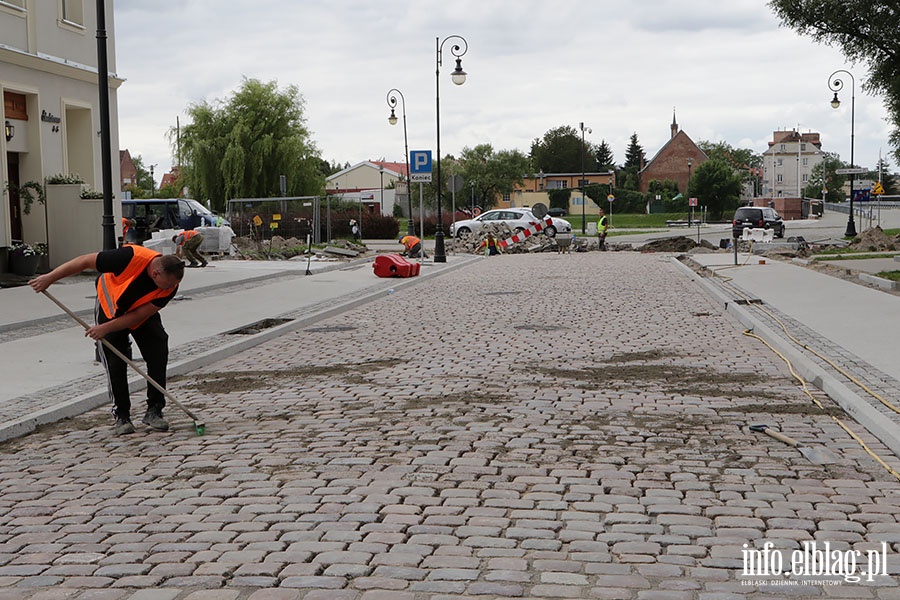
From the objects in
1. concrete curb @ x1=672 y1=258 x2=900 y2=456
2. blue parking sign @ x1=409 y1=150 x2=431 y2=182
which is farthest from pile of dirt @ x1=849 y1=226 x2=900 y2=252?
concrete curb @ x1=672 y1=258 x2=900 y2=456

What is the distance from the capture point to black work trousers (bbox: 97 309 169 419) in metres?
7.21

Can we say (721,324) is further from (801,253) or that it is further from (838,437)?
(801,253)

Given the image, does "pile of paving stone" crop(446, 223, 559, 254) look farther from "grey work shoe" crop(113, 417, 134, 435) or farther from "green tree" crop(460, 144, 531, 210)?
"green tree" crop(460, 144, 531, 210)

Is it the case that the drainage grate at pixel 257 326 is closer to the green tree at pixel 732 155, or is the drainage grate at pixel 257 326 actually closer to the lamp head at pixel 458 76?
the lamp head at pixel 458 76

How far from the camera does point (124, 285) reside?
6.91 metres

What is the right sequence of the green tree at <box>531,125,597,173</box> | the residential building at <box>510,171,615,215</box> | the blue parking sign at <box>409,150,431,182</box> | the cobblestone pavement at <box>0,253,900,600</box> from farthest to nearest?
the green tree at <box>531,125,597,173</box>, the residential building at <box>510,171,615,215</box>, the blue parking sign at <box>409,150,431,182</box>, the cobblestone pavement at <box>0,253,900,600</box>

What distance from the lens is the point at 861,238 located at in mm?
34750

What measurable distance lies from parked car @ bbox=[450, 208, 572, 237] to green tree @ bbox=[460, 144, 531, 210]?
189 feet

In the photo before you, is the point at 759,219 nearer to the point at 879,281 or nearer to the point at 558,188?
the point at 879,281

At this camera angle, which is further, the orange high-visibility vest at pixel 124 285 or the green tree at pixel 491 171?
the green tree at pixel 491 171

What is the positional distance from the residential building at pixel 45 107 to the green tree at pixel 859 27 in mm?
17815

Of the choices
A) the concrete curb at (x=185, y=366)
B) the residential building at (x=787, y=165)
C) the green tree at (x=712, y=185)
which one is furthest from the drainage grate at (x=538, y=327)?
the residential building at (x=787, y=165)

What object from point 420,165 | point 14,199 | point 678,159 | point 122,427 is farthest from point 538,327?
point 678,159

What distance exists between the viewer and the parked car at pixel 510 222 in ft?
141
